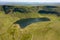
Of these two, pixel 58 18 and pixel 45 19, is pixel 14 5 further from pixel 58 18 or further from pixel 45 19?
pixel 58 18

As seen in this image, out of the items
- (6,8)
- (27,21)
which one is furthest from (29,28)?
(6,8)

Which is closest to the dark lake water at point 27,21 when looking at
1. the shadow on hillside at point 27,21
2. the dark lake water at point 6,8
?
the shadow on hillside at point 27,21

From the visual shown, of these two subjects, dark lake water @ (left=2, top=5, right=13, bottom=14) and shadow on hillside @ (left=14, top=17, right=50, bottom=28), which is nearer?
shadow on hillside @ (left=14, top=17, right=50, bottom=28)

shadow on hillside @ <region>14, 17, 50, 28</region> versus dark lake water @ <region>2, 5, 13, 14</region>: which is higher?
dark lake water @ <region>2, 5, 13, 14</region>

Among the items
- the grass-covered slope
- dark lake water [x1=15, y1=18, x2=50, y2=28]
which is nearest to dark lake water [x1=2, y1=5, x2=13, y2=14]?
the grass-covered slope

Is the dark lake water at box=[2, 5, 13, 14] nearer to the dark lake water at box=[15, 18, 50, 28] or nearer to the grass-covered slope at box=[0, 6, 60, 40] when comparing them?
the grass-covered slope at box=[0, 6, 60, 40]

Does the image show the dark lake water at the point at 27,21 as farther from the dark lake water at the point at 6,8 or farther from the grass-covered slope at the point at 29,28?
the dark lake water at the point at 6,8

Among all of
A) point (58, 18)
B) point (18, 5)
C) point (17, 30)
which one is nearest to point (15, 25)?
point (17, 30)

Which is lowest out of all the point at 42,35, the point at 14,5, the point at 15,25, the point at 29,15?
the point at 42,35

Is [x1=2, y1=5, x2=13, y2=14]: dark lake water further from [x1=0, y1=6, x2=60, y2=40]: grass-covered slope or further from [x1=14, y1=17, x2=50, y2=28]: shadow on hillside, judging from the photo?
[x1=14, y1=17, x2=50, y2=28]: shadow on hillside
